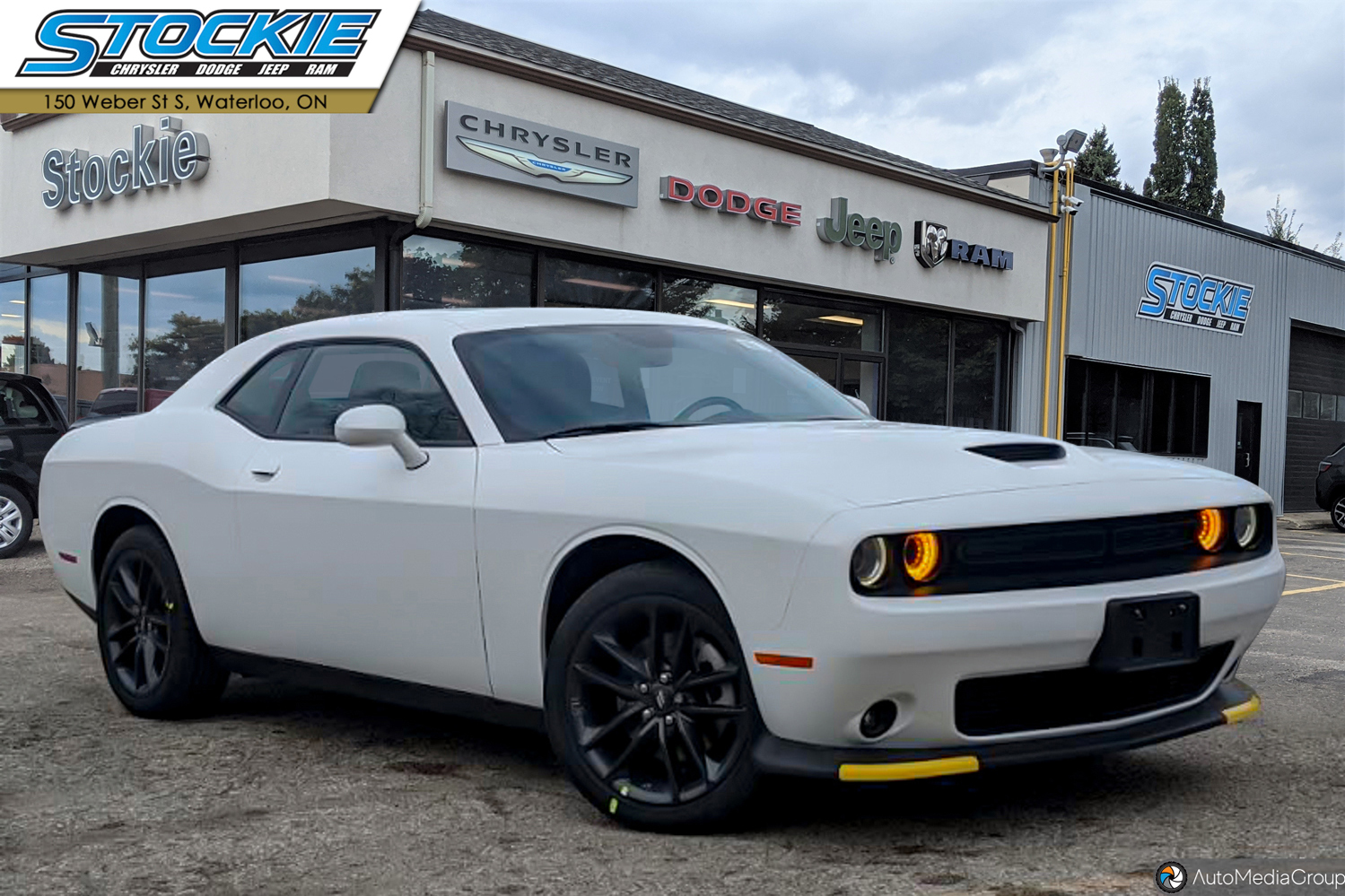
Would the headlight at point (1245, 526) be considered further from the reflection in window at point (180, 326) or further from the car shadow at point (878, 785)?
the reflection in window at point (180, 326)

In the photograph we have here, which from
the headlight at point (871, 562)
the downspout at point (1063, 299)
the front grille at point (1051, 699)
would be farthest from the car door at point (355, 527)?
the downspout at point (1063, 299)

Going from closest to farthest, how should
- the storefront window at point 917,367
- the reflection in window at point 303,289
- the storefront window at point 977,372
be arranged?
the reflection in window at point 303,289
the storefront window at point 917,367
the storefront window at point 977,372

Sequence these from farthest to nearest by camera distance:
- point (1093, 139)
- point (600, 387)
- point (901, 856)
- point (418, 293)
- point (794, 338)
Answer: point (1093, 139) < point (794, 338) < point (418, 293) < point (600, 387) < point (901, 856)

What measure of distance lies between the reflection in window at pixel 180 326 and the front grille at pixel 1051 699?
1325cm

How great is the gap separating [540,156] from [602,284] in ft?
6.60

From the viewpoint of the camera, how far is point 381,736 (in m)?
5.12

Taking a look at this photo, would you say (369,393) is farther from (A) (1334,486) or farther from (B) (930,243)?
(A) (1334,486)

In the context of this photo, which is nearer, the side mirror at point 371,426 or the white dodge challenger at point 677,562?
the white dodge challenger at point 677,562

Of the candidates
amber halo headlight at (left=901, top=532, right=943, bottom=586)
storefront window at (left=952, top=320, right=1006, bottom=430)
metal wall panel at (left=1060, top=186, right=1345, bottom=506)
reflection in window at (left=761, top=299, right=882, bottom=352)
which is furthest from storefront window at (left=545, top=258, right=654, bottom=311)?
amber halo headlight at (left=901, top=532, right=943, bottom=586)

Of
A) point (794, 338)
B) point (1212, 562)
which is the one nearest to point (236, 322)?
point (794, 338)

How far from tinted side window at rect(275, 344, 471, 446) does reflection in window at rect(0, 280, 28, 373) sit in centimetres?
1643

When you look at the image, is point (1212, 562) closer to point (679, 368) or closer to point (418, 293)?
point (679, 368)

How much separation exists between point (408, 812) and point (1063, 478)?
2.02m

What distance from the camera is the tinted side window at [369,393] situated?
15.0ft
